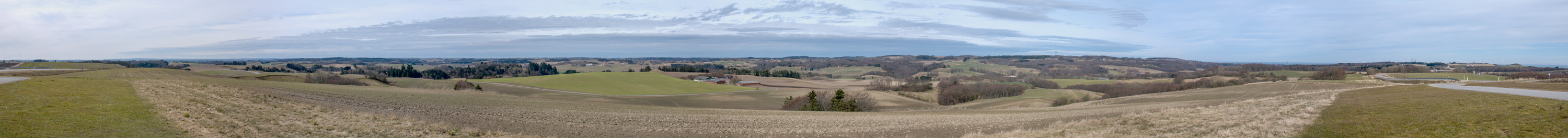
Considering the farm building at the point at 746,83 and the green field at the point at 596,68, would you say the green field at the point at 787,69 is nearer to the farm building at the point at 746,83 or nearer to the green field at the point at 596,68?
the green field at the point at 596,68

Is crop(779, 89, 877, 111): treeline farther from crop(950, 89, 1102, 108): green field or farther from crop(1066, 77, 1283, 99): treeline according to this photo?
crop(1066, 77, 1283, 99): treeline

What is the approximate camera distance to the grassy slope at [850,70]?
135m

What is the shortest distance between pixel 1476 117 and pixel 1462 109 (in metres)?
1.77

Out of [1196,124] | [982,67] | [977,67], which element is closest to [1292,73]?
[982,67]

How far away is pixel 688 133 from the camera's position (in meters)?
14.1

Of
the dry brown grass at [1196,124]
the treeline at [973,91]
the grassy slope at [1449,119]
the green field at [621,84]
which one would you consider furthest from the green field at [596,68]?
the grassy slope at [1449,119]

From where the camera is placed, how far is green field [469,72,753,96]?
64.2 m

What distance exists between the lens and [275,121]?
13000mm

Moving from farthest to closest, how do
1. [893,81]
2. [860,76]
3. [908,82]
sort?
[860,76], [893,81], [908,82]

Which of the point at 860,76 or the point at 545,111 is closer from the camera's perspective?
the point at 545,111

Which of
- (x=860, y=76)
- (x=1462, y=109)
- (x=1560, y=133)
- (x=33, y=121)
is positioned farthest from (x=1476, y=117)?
(x=860, y=76)

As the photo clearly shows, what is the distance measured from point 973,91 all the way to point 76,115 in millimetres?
69872

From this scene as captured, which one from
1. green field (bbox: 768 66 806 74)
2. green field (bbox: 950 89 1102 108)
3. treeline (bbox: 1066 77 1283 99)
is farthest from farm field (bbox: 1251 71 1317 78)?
green field (bbox: 768 66 806 74)

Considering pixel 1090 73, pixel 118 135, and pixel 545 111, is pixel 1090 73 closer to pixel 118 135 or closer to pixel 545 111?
pixel 545 111
